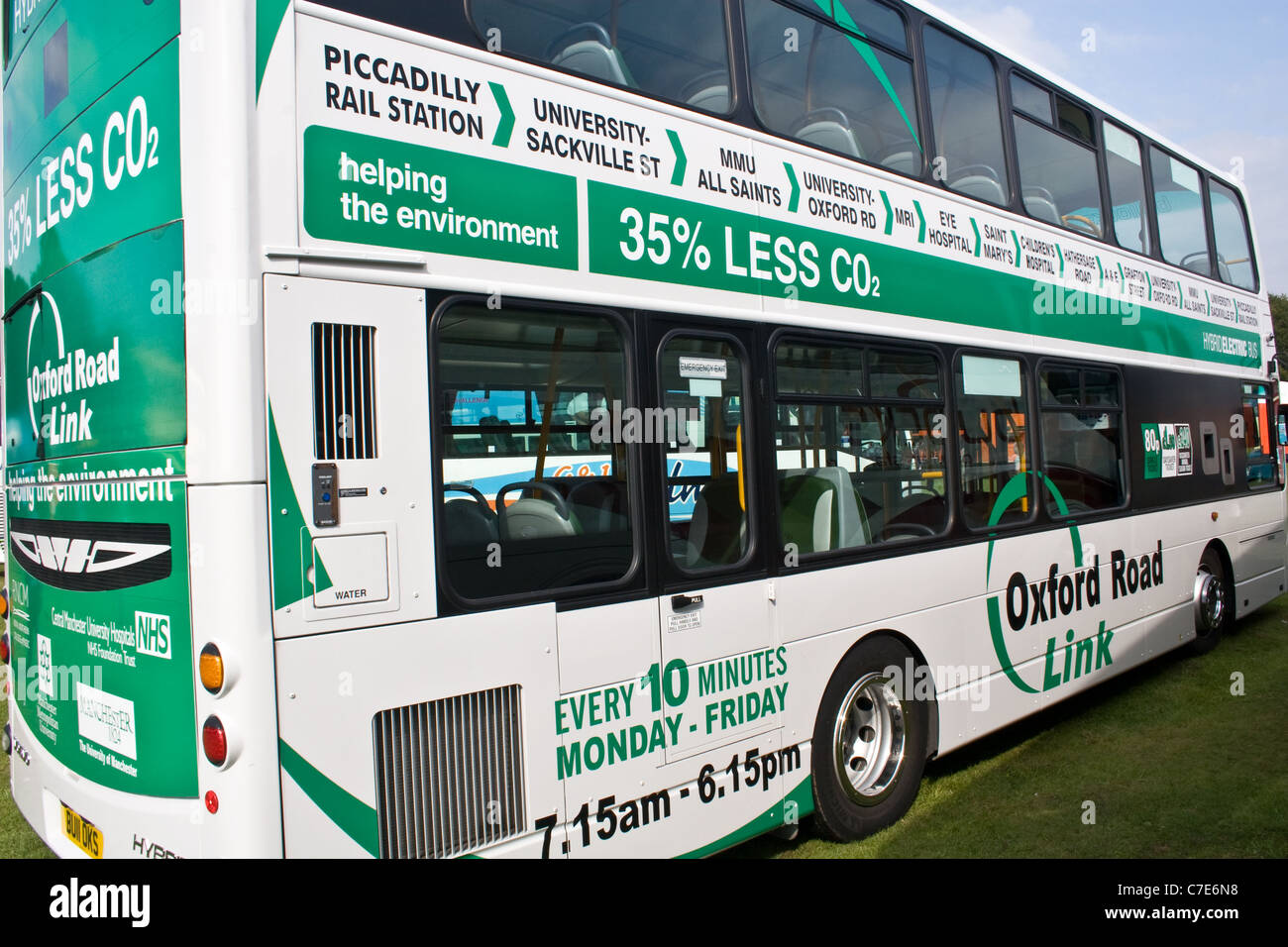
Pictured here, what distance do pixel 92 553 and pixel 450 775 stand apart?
4.77 feet

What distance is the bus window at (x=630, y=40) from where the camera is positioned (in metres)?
3.56

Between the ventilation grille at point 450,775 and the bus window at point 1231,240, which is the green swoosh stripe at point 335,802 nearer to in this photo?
the ventilation grille at point 450,775

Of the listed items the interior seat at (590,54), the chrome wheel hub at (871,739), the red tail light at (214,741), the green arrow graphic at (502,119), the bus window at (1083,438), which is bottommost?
the chrome wheel hub at (871,739)

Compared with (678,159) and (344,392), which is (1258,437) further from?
(344,392)

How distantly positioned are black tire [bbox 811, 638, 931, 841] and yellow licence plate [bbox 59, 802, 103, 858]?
285 centimetres

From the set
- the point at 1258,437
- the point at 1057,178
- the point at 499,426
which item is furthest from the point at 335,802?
the point at 1258,437

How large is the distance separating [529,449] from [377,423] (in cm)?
81

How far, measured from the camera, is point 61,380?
350 centimetres

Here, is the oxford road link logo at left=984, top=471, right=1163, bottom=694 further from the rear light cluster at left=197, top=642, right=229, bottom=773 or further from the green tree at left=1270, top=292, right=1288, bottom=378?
the green tree at left=1270, top=292, right=1288, bottom=378

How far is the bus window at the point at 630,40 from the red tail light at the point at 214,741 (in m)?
2.41

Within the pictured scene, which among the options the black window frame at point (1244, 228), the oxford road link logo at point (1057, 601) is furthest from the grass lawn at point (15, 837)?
the black window frame at point (1244, 228)

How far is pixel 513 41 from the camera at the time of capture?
3.53 m
